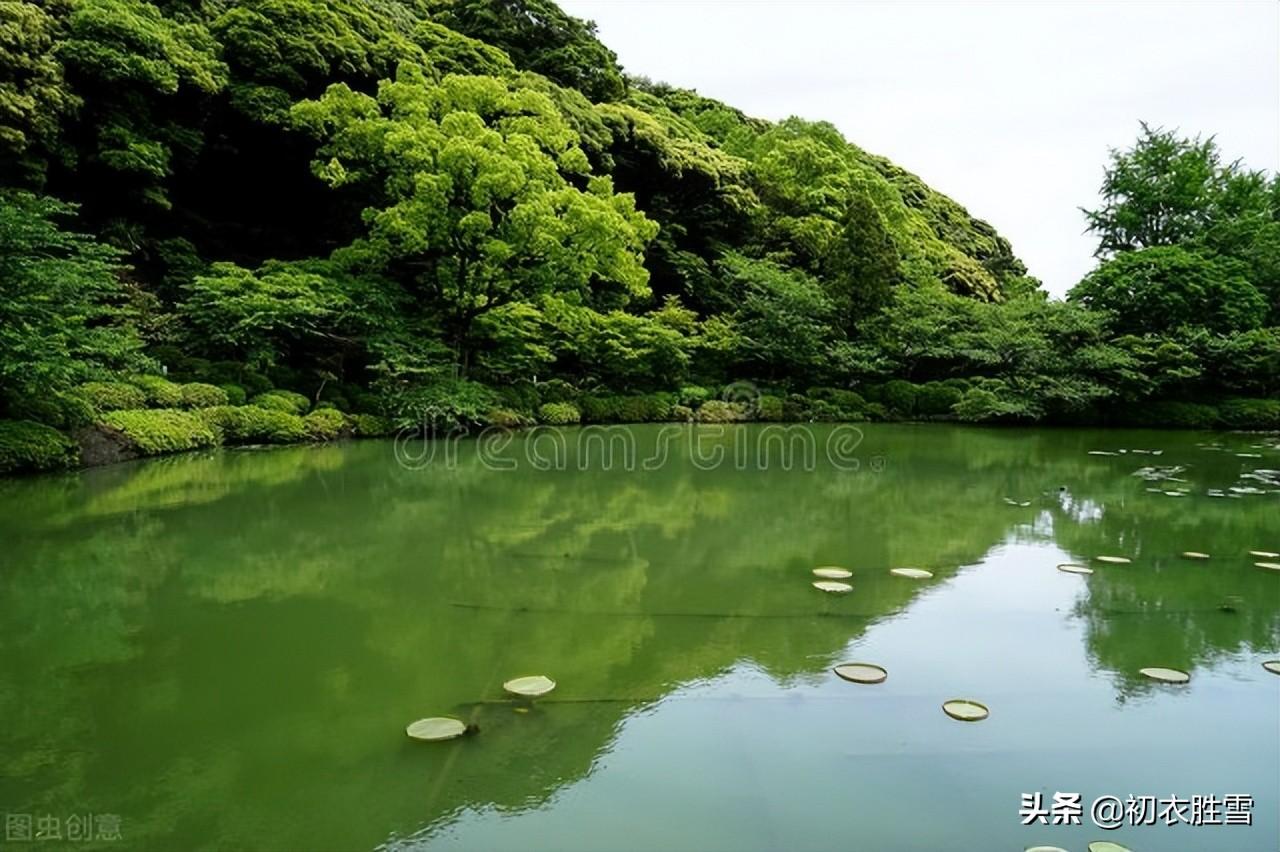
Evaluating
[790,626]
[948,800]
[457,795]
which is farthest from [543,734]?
[790,626]

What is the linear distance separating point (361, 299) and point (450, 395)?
2305 mm

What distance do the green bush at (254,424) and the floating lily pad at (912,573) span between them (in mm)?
9059

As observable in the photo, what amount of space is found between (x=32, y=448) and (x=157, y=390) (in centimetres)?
259

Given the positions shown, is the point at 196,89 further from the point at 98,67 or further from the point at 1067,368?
the point at 1067,368

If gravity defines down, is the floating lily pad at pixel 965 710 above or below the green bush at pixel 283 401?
below

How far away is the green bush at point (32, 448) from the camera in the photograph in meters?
7.29

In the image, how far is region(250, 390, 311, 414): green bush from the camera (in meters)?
11.2

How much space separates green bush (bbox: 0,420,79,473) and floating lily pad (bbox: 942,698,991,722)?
27.6ft

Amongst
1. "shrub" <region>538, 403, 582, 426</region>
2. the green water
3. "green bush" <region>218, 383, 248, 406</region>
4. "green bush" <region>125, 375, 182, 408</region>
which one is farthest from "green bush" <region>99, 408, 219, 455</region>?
"shrub" <region>538, 403, 582, 426</region>

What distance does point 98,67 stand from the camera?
489 inches

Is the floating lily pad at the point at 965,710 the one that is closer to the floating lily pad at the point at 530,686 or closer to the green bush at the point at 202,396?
the floating lily pad at the point at 530,686

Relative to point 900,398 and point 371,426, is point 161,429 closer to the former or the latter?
point 371,426

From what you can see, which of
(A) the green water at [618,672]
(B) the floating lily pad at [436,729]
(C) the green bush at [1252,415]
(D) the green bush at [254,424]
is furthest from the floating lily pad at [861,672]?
(C) the green bush at [1252,415]

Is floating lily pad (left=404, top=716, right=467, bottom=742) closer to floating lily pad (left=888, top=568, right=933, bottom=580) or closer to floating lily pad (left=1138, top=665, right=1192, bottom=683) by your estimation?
floating lily pad (left=1138, top=665, right=1192, bottom=683)
